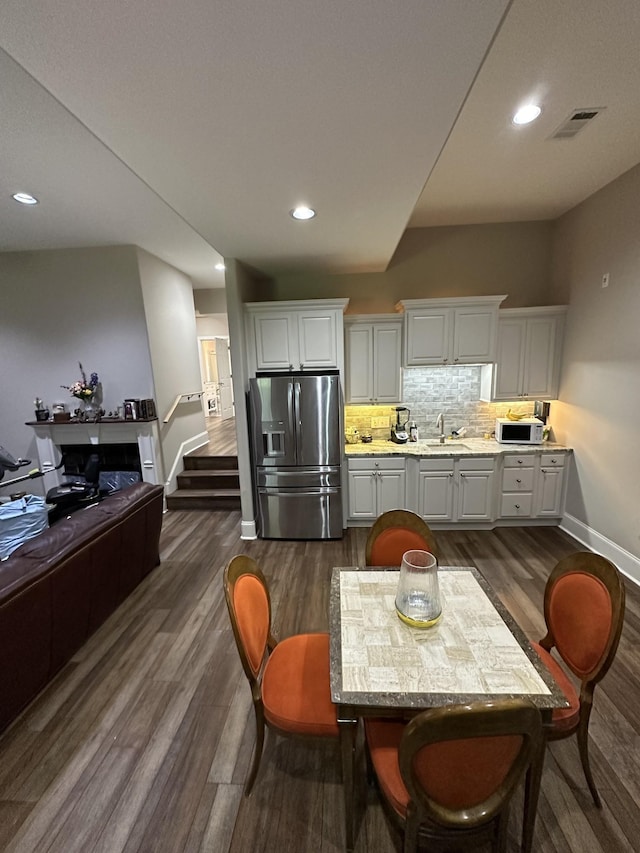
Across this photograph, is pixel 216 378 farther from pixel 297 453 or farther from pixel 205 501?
pixel 297 453

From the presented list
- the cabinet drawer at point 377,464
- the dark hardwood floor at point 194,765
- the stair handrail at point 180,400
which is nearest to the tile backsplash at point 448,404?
the cabinet drawer at point 377,464

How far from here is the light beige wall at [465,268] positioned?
387 cm

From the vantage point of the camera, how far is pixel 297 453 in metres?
3.52

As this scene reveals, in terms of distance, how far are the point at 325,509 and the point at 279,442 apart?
0.87 m

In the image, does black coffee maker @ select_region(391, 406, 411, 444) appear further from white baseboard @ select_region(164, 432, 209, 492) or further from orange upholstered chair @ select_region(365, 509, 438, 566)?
white baseboard @ select_region(164, 432, 209, 492)

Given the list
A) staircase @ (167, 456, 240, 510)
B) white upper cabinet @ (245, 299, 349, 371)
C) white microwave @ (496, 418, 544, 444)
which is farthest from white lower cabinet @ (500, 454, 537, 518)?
staircase @ (167, 456, 240, 510)

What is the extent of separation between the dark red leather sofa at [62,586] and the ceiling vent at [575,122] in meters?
4.04

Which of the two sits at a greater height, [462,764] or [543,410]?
[543,410]

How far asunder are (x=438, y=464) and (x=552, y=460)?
48.1 inches

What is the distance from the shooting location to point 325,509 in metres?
3.61

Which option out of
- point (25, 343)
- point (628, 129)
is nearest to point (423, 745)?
point (628, 129)

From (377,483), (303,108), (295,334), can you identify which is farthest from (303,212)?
(377,483)

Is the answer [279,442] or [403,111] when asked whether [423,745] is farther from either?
[279,442]

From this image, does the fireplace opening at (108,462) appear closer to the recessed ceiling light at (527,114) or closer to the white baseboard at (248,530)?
the white baseboard at (248,530)
